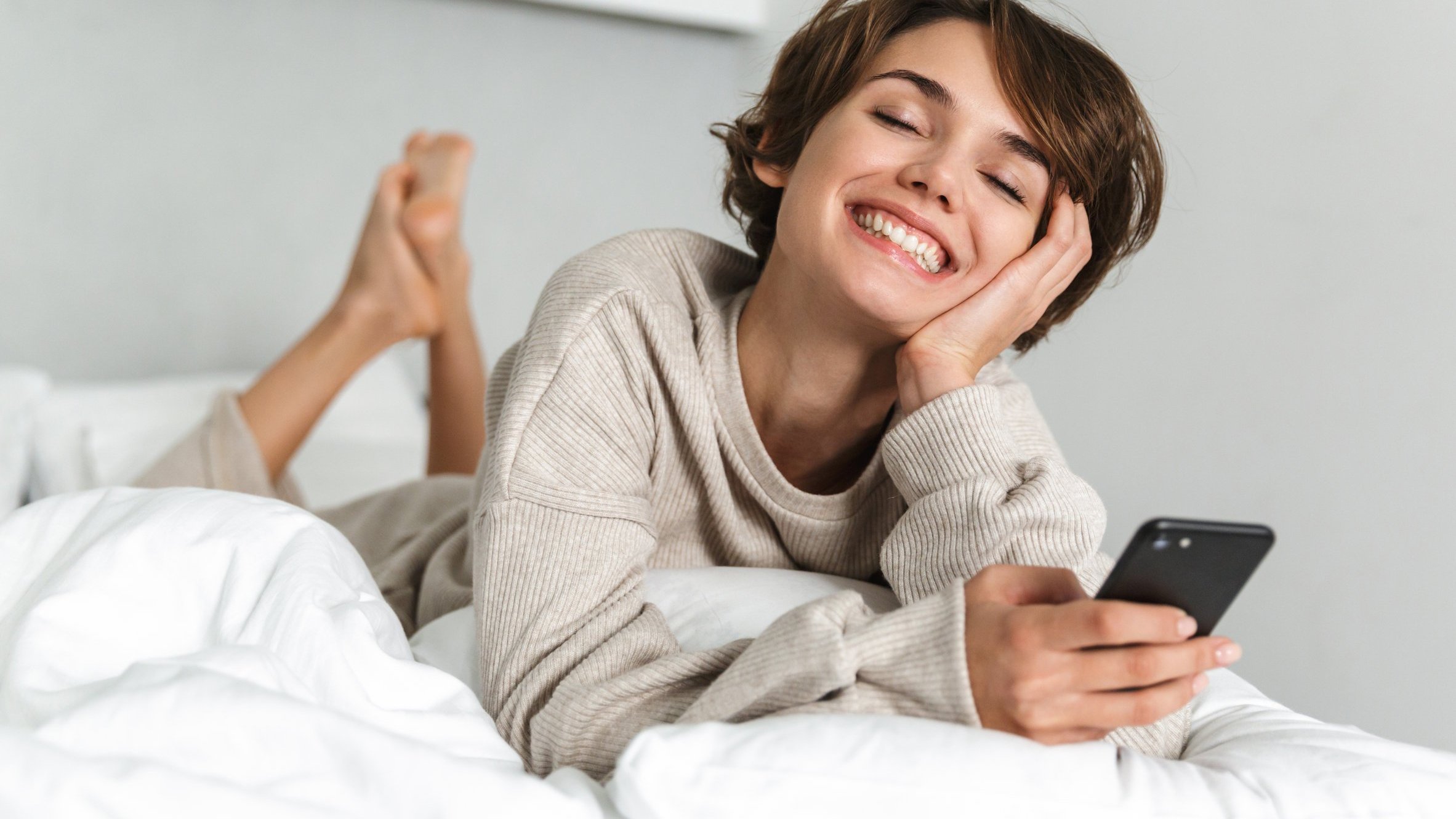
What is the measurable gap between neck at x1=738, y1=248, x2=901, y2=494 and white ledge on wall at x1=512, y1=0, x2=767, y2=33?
1.51m

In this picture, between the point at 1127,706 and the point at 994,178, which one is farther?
the point at 994,178

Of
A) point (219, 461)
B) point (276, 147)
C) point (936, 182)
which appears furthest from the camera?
point (276, 147)

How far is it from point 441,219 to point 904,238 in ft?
3.21

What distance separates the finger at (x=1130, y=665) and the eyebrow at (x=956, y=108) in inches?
21.9

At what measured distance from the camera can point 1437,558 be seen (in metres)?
1.45

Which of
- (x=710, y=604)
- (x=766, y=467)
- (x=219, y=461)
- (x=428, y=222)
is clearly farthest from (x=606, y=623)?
(x=428, y=222)

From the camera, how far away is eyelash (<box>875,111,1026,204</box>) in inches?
43.3

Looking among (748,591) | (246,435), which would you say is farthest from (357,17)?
(748,591)

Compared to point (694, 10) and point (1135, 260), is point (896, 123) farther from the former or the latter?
point (694, 10)

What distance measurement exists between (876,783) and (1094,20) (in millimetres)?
1704

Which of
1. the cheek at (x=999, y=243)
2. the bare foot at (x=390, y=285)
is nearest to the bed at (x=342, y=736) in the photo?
the cheek at (x=999, y=243)

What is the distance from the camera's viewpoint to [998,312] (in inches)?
44.8

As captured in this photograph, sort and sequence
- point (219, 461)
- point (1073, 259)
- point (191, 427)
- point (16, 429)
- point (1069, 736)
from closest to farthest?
1. point (1069, 736)
2. point (1073, 259)
3. point (219, 461)
4. point (16, 429)
5. point (191, 427)

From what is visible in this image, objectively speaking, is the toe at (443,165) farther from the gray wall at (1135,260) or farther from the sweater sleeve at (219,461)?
the gray wall at (1135,260)
